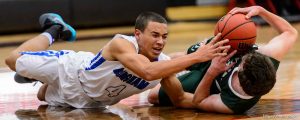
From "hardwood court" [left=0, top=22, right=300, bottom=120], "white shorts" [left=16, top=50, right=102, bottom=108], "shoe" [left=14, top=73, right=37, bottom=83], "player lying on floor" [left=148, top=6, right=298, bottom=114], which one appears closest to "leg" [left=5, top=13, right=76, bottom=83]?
"shoe" [left=14, top=73, right=37, bottom=83]

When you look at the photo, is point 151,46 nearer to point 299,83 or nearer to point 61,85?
point 61,85

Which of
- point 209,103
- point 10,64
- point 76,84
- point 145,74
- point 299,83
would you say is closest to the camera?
point 145,74

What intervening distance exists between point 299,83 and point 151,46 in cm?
211

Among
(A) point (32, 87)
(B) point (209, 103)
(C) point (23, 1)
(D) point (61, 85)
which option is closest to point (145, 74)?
(B) point (209, 103)

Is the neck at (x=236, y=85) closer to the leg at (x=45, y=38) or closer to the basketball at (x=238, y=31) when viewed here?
the basketball at (x=238, y=31)

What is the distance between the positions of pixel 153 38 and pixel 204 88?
54cm

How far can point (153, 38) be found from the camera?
4.46 meters

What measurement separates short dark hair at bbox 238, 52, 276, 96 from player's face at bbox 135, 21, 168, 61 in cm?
60

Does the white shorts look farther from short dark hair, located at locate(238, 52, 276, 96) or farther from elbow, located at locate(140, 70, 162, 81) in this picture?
short dark hair, located at locate(238, 52, 276, 96)

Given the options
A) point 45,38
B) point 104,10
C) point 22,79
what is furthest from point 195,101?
point 104,10

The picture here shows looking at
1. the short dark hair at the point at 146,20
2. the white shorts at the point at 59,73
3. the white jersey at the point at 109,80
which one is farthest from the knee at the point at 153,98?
the short dark hair at the point at 146,20

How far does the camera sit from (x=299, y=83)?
602 centimetres

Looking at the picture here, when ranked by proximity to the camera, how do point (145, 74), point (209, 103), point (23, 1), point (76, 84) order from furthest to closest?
point (23, 1) < point (76, 84) < point (209, 103) < point (145, 74)

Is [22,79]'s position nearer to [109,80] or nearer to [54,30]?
[54,30]
